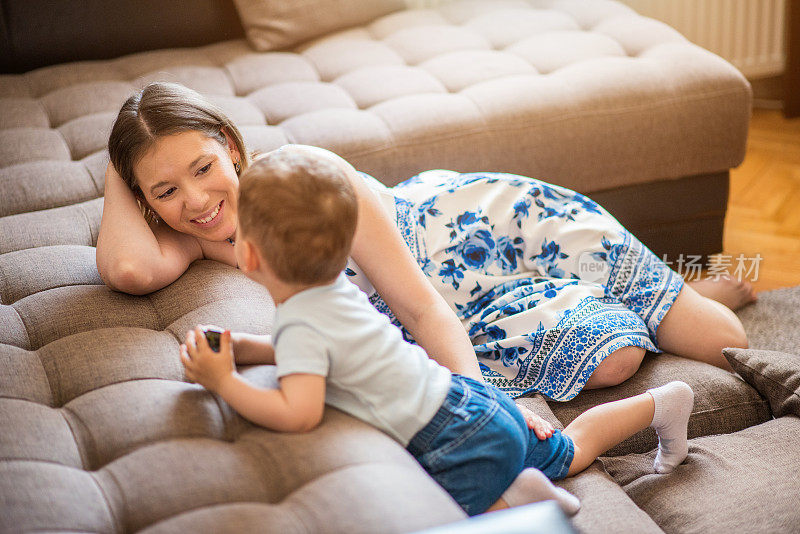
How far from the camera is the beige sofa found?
0.79 meters

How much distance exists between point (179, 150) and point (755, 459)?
1.03 metres

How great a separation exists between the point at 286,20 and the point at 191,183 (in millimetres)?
1228

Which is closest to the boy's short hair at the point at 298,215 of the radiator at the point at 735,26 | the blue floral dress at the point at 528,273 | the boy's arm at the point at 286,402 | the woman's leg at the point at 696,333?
the boy's arm at the point at 286,402

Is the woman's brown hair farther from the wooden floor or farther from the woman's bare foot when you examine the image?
the wooden floor

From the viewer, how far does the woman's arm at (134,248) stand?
1182 millimetres

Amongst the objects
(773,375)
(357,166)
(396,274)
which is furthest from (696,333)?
(357,166)

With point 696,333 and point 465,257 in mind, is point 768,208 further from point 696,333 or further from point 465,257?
point 465,257

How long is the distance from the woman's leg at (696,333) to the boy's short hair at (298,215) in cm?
81

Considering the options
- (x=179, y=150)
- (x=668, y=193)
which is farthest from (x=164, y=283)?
(x=668, y=193)

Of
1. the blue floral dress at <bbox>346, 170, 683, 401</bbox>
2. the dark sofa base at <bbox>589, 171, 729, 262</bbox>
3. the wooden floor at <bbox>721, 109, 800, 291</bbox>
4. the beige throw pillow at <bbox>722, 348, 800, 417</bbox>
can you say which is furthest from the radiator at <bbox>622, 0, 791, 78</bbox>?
the beige throw pillow at <bbox>722, 348, 800, 417</bbox>

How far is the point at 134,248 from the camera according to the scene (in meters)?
1.19

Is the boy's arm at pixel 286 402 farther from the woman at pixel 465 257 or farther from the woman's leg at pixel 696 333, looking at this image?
the woman's leg at pixel 696 333

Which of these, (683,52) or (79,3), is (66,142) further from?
(683,52)

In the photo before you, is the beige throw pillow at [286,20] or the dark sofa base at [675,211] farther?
the beige throw pillow at [286,20]
